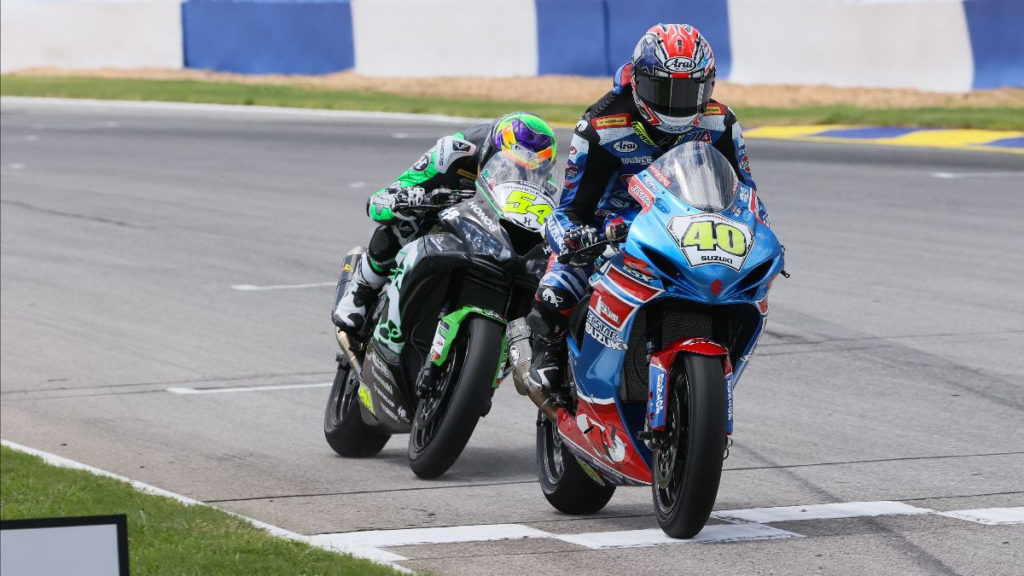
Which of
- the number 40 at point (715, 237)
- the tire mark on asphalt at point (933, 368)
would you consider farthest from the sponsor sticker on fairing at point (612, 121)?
the tire mark on asphalt at point (933, 368)

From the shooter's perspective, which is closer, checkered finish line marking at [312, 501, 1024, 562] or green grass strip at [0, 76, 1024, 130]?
checkered finish line marking at [312, 501, 1024, 562]

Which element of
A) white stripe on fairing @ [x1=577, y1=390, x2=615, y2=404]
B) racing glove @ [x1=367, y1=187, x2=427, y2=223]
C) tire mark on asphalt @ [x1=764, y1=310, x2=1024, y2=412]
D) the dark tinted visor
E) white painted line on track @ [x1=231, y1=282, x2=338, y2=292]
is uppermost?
the dark tinted visor

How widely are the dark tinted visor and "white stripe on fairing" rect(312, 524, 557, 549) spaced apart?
1.64 metres

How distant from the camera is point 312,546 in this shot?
20.3 feet

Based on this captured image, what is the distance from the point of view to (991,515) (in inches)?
254

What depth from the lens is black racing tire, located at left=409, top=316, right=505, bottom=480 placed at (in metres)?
7.22

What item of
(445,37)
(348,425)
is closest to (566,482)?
(348,425)

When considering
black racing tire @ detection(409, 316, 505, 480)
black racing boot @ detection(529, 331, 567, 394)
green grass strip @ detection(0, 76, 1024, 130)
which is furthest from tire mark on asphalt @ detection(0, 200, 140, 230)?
black racing boot @ detection(529, 331, 567, 394)

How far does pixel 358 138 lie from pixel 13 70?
16604 mm

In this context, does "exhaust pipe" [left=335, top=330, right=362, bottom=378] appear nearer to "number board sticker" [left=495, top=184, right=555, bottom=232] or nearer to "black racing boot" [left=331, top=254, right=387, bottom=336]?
"black racing boot" [left=331, top=254, right=387, bottom=336]

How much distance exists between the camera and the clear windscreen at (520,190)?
24.3 ft

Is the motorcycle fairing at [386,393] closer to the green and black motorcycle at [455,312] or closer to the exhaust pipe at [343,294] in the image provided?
the green and black motorcycle at [455,312]

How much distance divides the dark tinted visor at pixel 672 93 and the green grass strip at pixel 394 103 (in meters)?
16.7

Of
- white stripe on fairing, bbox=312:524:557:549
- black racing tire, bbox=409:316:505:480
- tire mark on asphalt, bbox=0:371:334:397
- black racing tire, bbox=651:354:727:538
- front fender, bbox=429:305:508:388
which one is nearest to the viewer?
black racing tire, bbox=651:354:727:538
